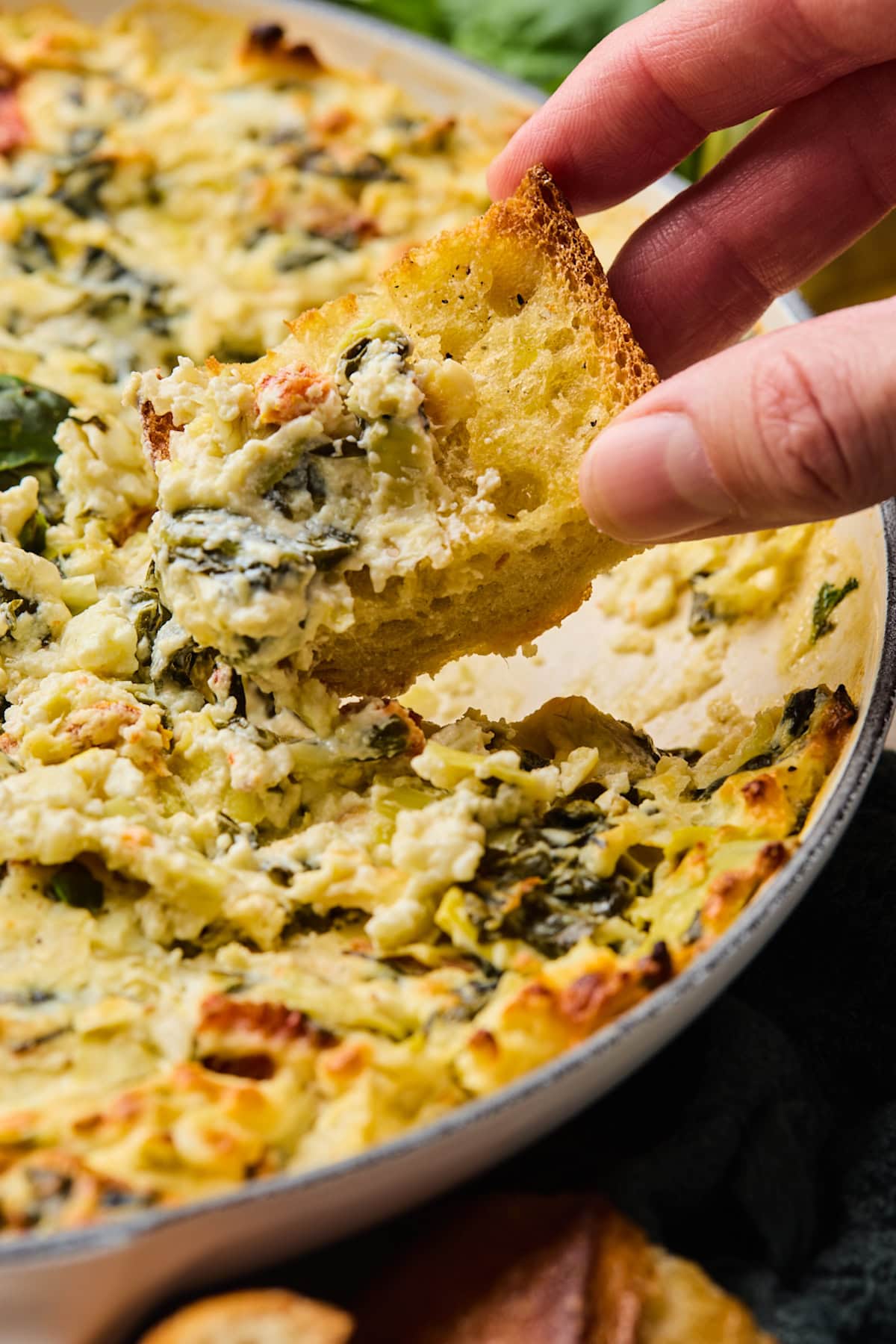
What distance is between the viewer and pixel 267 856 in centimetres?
192

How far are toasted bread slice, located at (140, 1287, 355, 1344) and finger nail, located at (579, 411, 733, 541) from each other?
3.52 ft

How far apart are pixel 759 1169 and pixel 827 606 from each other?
1.11m

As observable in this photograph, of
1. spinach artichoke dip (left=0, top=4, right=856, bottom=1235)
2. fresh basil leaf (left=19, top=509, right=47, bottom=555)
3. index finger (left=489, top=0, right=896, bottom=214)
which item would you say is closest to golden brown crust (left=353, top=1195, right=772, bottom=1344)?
spinach artichoke dip (left=0, top=4, right=856, bottom=1235)

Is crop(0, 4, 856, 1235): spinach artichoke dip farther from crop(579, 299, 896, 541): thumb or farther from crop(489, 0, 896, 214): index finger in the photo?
crop(489, 0, 896, 214): index finger

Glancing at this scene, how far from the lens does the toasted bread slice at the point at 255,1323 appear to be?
160 cm

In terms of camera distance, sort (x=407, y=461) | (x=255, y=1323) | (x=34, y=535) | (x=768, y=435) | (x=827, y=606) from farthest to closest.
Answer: (x=827, y=606)
(x=34, y=535)
(x=407, y=461)
(x=768, y=435)
(x=255, y=1323)

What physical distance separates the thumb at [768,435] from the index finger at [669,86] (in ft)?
3.16

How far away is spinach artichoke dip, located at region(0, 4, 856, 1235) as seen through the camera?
63.2 inches

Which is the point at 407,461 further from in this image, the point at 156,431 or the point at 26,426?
the point at 26,426

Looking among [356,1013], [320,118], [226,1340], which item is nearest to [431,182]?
[320,118]

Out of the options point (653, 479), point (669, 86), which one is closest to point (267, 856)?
point (653, 479)

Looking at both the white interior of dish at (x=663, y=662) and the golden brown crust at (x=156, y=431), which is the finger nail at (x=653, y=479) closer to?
the white interior of dish at (x=663, y=662)

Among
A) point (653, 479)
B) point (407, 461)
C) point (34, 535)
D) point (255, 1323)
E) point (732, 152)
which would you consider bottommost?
point (255, 1323)

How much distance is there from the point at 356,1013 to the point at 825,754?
32.4 inches
